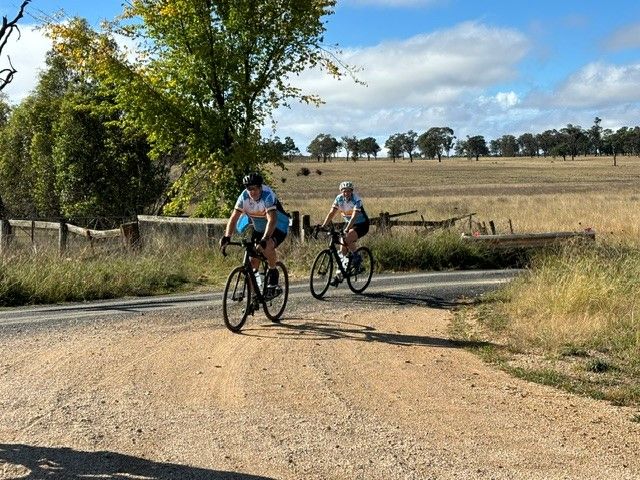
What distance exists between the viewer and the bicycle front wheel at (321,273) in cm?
1098

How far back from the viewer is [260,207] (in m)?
8.52

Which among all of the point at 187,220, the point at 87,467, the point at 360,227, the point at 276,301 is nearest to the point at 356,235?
the point at 360,227

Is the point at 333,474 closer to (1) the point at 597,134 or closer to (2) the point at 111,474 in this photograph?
(2) the point at 111,474

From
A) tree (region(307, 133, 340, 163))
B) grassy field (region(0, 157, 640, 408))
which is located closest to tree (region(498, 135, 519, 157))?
tree (region(307, 133, 340, 163))

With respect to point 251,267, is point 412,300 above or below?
below

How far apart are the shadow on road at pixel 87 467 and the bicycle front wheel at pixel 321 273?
21.5 ft

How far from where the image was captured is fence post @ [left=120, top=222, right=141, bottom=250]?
1509 cm

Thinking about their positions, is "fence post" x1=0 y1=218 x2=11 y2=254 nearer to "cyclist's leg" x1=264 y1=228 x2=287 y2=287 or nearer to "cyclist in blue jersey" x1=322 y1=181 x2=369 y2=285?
"cyclist in blue jersey" x1=322 y1=181 x2=369 y2=285

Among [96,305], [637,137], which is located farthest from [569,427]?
[637,137]

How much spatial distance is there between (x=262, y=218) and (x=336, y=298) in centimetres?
290

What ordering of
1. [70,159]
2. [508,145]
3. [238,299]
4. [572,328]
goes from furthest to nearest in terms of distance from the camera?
[508,145] < [70,159] < [238,299] < [572,328]

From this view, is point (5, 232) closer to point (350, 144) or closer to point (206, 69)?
point (206, 69)

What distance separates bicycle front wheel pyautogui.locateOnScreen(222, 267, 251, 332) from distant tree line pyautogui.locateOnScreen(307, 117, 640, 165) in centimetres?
14278

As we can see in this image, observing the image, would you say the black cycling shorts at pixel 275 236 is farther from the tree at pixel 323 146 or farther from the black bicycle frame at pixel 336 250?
the tree at pixel 323 146
